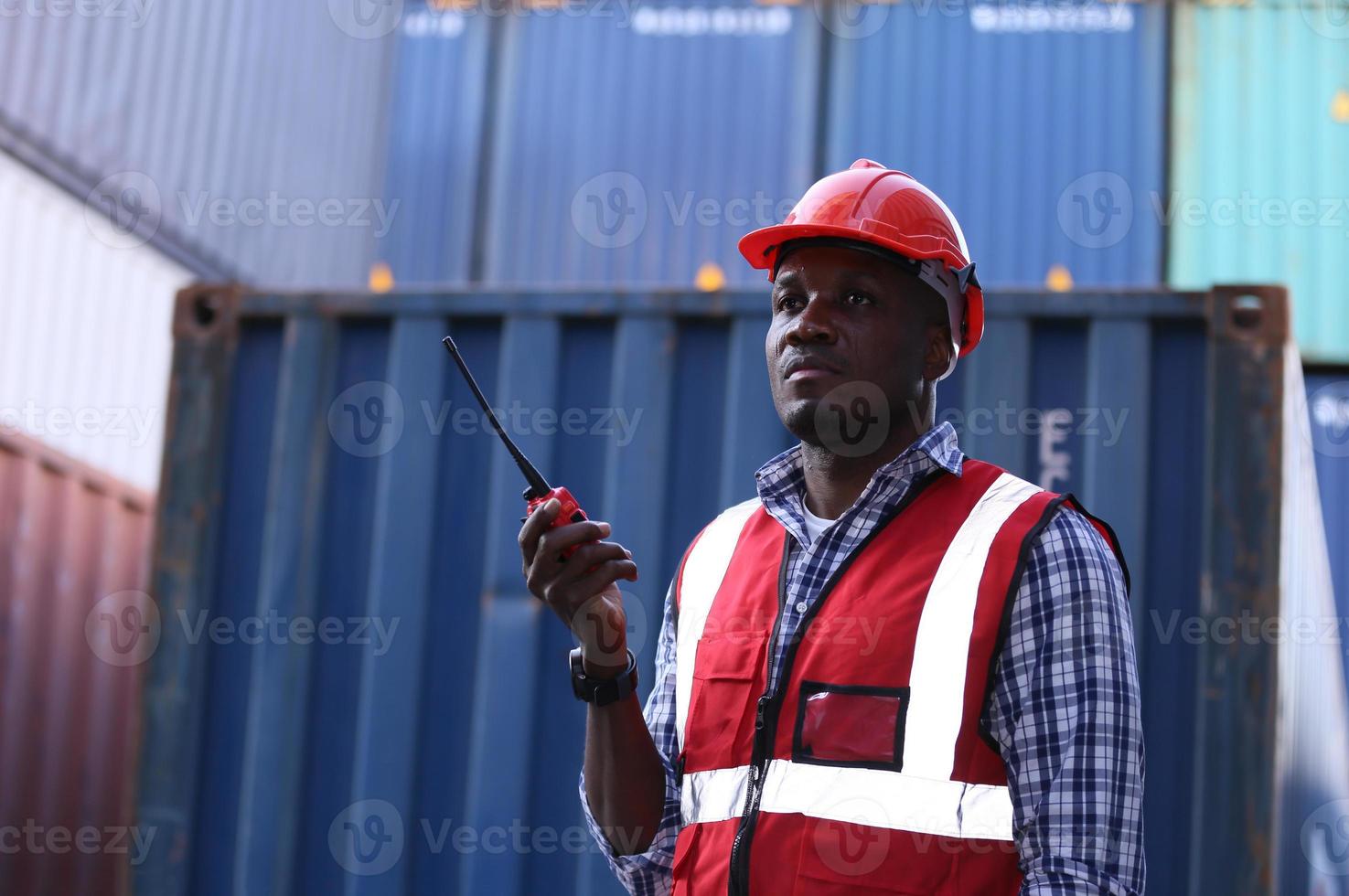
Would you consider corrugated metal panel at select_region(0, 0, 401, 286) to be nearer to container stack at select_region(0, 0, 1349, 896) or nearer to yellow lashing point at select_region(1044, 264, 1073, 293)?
container stack at select_region(0, 0, 1349, 896)

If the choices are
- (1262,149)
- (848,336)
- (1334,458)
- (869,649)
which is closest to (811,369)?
(848,336)

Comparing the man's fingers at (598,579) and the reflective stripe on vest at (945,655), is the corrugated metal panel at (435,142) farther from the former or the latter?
the reflective stripe on vest at (945,655)

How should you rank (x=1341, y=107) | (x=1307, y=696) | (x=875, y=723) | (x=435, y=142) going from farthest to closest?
(x=435, y=142), (x=1341, y=107), (x=1307, y=696), (x=875, y=723)

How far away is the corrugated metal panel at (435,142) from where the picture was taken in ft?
32.0

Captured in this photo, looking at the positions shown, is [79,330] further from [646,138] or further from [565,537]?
[565,537]

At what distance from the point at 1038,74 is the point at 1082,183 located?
0.86 metres

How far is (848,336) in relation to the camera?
229 cm

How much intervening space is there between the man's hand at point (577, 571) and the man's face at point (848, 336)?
0.39 m

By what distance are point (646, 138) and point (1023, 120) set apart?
8.60 feet

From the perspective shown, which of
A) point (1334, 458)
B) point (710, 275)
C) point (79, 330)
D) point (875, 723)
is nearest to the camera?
point (875, 723)

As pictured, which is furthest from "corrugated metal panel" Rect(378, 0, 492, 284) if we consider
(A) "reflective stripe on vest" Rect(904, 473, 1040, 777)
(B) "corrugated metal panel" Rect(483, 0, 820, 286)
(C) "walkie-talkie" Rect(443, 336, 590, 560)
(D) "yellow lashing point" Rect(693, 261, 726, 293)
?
(A) "reflective stripe on vest" Rect(904, 473, 1040, 777)

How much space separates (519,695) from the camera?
12.6ft

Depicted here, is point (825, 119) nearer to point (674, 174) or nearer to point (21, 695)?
point (674, 174)

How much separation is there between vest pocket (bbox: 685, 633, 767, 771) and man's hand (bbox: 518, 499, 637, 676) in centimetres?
19
